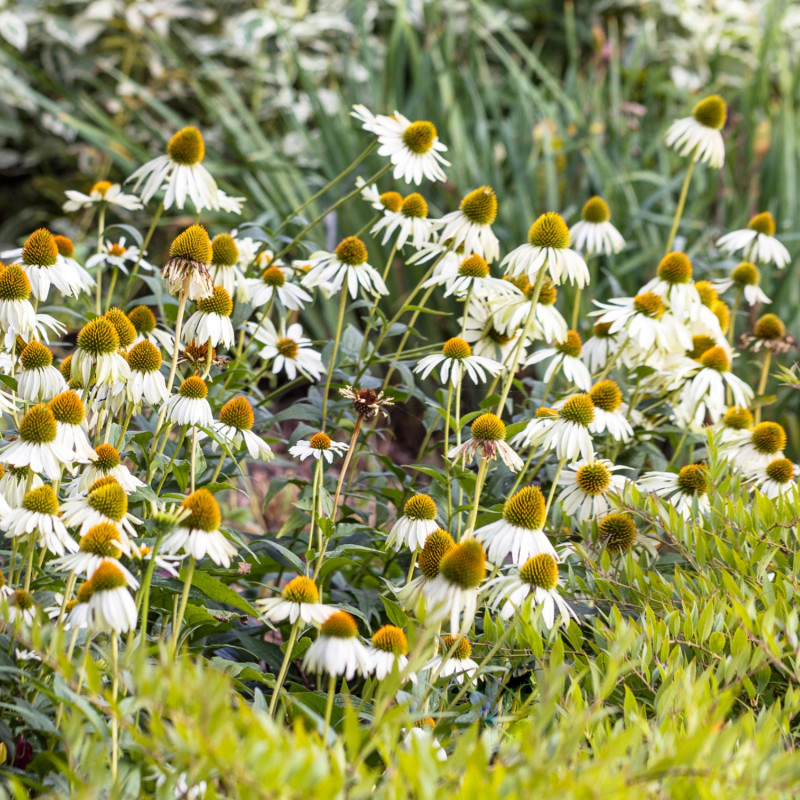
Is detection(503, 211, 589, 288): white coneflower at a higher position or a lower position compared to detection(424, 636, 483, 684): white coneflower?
higher

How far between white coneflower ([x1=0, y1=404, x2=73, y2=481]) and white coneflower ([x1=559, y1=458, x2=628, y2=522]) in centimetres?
75

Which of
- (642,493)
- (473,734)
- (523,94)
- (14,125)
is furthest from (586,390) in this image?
(14,125)

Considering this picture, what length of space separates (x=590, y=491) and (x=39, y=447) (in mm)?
810

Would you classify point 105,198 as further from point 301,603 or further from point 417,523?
point 301,603

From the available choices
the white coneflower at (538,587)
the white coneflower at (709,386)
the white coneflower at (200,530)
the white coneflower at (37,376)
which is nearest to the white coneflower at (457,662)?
the white coneflower at (538,587)

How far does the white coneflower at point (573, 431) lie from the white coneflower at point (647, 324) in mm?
292

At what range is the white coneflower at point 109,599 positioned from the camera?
2.87 ft

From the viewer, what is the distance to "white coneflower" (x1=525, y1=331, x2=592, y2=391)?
163 cm

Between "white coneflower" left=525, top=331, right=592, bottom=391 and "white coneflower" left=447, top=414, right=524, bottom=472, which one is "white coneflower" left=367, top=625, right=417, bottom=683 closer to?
"white coneflower" left=447, top=414, right=524, bottom=472

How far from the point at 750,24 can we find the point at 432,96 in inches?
91.9

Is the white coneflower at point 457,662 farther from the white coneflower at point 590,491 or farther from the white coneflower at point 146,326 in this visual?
the white coneflower at point 146,326

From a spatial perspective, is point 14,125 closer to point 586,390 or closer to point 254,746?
point 586,390

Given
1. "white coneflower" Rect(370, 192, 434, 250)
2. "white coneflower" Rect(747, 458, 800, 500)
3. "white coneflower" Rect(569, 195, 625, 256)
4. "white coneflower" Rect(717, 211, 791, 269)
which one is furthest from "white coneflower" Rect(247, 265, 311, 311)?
"white coneflower" Rect(717, 211, 791, 269)

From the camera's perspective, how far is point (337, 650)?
0.92m
